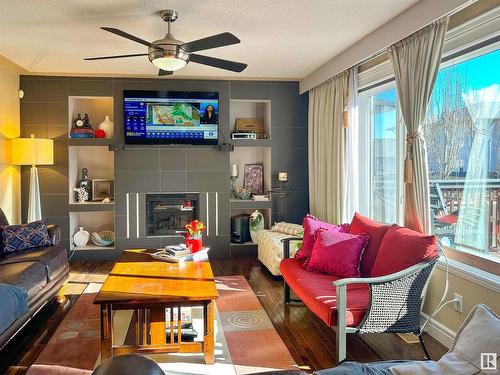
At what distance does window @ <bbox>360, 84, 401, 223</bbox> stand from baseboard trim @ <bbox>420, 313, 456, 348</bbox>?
1.05 m


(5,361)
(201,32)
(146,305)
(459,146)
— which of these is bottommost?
(5,361)

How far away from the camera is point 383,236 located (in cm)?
330

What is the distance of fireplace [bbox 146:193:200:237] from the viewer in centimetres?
604

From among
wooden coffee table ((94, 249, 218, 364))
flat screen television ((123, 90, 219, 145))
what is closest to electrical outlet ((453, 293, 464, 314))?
wooden coffee table ((94, 249, 218, 364))

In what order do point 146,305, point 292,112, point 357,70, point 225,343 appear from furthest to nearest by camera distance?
point 292,112
point 357,70
point 225,343
point 146,305

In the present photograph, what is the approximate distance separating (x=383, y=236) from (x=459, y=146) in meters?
0.91

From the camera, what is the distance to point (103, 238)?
6.05 metres

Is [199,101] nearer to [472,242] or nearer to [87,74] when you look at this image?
[87,74]

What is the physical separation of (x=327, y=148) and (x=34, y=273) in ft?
11.7

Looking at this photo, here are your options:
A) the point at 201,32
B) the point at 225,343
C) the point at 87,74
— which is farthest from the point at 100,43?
the point at 225,343

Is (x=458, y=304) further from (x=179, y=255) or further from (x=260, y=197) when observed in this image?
(x=260, y=197)

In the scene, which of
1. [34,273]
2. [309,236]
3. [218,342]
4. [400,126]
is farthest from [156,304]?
[400,126]

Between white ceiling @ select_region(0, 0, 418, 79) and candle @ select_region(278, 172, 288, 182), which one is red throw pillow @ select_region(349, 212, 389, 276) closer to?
white ceiling @ select_region(0, 0, 418, 79)

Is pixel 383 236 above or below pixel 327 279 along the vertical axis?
above
